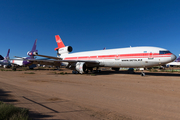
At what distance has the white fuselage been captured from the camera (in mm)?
15914

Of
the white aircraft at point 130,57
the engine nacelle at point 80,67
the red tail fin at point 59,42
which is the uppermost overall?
the red tail fin at point 59,42

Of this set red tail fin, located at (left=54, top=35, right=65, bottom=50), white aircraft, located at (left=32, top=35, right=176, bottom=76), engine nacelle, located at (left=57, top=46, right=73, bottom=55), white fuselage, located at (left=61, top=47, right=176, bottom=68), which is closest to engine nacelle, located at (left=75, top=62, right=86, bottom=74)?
white aircraft, located at (left=32, top=35, right=176, bottom=76)

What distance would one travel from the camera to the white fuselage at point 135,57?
15.9m

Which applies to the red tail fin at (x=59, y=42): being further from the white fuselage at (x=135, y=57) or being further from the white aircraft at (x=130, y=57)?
the white fuselage at (x=135, y=57)

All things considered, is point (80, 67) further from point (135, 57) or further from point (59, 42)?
point (59, 42)

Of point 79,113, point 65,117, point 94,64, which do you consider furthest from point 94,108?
point 94,64

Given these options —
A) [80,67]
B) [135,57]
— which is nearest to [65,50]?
[80,67]

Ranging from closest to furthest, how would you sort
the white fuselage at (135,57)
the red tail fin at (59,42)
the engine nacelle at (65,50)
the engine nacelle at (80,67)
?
1. the white fuselage at (135,57)
2. the engine nacelle at (80,67)
3. the engine nacelle at (65,50)
4. the red tail fin at (59,42)

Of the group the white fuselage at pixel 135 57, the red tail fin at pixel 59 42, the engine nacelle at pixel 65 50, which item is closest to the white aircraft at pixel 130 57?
the white fuselage at pixel 135 57

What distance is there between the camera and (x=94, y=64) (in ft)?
72.7

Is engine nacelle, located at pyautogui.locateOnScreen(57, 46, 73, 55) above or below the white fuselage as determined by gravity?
above

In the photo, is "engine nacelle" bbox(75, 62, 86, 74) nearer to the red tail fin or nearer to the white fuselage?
the white fuselage

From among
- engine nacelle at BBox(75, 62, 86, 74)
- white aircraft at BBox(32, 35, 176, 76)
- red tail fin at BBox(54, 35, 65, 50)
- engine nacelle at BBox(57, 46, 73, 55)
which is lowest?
engine nacelle at BBox(75, 62, 86, 74)

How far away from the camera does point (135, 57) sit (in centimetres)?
1741
